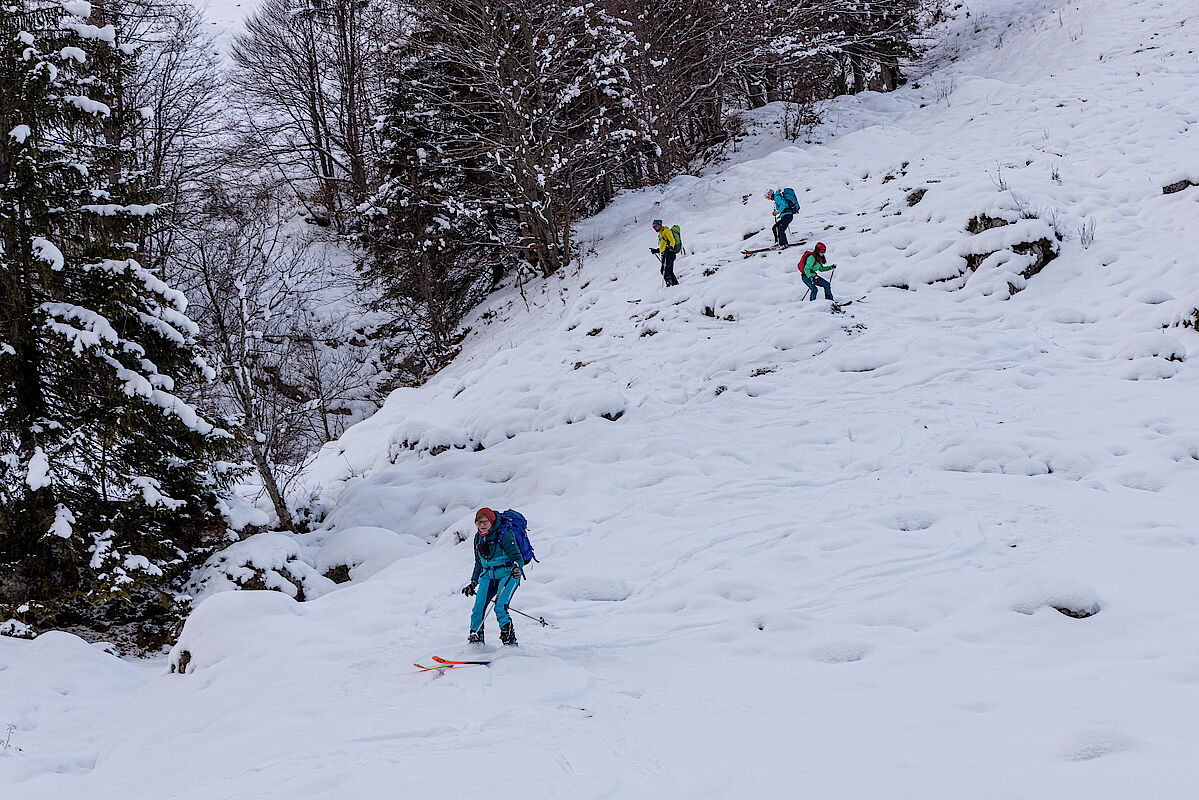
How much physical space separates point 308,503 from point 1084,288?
47.0ft

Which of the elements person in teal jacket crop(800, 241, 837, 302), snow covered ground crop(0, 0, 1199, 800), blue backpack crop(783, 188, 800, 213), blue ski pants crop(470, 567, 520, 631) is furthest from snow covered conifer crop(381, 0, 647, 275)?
blue ski pants crop(470, 567, 520, 631)

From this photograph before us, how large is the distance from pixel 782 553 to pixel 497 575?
3121 mm

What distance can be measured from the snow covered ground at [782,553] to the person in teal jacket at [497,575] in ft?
0.80

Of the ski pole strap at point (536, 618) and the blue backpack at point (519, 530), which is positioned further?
the ski pole strap at point (536, 618)

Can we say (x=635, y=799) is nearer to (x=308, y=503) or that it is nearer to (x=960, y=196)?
(x=308, y=503)

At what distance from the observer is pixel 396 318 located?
86.1 feet

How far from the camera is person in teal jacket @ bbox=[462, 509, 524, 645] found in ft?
22.4

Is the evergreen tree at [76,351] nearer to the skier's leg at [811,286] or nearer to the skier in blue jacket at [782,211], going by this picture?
the skier's leg at [811,286]

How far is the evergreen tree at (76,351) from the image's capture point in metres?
10.2

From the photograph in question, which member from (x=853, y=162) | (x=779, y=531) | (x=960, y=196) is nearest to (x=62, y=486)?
(x=779, y=531)

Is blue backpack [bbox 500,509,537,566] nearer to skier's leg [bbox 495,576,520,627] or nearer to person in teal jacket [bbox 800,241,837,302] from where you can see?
skier's leg [bbox 495,576,520,627]

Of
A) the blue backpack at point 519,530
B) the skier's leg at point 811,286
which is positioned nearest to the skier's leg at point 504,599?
the blue backpack at point 519,530

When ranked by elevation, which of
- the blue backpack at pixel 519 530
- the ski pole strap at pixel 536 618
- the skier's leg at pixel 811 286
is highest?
the skier's leg at pixel 811 286

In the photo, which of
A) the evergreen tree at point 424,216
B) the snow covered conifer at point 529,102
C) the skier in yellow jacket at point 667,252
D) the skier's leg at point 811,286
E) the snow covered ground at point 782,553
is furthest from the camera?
the evergreen tree at point 424,216
